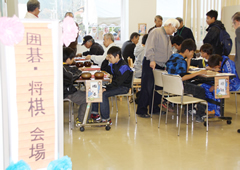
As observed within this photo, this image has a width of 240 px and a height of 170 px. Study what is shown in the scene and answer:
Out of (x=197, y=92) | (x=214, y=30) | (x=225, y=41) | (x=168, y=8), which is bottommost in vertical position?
(x=197, y=92)

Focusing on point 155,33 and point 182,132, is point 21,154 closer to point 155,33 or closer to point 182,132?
point 182,132

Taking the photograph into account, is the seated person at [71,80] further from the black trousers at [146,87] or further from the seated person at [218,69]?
the seated person at [218,69]

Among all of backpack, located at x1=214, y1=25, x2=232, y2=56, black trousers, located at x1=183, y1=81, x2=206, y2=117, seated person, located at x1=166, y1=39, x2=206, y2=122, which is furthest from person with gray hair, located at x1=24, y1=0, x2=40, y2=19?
backpack, located at x1=214, y1=25, x2=232, y2=56

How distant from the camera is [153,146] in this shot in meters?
3.04

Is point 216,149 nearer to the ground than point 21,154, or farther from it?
nearer to the ground

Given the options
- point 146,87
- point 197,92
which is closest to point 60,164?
point 197,92

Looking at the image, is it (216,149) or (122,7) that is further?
(122,7)

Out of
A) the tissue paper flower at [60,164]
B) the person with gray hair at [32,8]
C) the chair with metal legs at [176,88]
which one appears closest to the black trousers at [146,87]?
the chair with metal legs at [176,88]

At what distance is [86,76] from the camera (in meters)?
3.32

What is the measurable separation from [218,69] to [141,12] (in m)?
3.95

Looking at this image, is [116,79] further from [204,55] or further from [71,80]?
[204,55]

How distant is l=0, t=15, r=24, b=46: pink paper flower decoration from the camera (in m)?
1.36

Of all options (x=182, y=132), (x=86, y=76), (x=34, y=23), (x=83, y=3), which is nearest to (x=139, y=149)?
(x=182, y=132)

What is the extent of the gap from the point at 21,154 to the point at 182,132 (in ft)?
8.01
